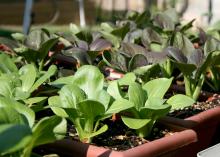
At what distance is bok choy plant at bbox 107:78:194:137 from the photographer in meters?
0.90

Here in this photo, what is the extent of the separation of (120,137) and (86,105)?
7.0 inches

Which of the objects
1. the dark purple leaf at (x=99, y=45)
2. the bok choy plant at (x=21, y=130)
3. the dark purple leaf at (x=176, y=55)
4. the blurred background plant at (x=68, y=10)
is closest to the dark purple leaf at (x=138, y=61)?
the dark purple leaf at (x=176, y=55)

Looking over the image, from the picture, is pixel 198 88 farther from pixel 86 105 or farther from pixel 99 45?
pixel 86 105

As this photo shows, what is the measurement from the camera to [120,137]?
38.1 inches

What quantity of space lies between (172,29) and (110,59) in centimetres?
51

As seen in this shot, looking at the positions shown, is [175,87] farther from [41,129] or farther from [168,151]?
[41,129]

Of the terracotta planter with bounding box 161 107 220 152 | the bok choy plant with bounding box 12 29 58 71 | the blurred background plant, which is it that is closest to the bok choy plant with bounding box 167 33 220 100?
the terracotta planter with bounding box 161 107 220 152

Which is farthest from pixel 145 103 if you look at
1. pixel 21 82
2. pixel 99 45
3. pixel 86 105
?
pixel 99 45

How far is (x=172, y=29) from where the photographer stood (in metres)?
1.60

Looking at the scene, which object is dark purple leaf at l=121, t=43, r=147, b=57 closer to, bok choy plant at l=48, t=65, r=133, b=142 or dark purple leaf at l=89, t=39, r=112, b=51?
dark purple leaf at l=89, t=39, r=112, b=51

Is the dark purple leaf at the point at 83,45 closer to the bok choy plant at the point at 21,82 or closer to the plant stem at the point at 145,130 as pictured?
the bok choy plant at the point at 21,82

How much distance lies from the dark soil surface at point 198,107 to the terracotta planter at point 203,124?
0.05 metres

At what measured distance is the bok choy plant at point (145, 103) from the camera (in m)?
0.90

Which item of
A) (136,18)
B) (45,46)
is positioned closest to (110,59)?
(45,46)
